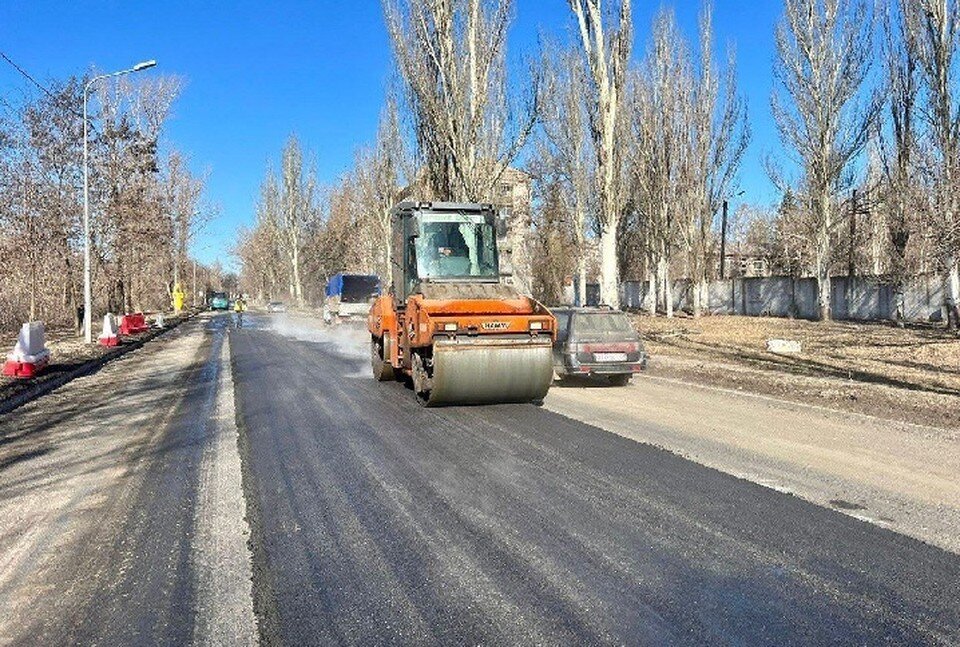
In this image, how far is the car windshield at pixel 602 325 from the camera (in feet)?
41.8

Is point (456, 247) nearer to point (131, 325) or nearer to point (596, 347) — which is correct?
point (596, 347)

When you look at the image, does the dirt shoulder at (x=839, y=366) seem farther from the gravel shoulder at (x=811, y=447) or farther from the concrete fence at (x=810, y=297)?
the concrete fence at (x=810, y=297)

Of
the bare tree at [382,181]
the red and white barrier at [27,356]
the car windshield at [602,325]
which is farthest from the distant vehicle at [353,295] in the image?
the car windshield at [602,325]

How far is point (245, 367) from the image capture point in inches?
627

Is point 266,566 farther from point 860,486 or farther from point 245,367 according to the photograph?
point 245,367

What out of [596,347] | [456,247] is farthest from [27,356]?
[596,347]

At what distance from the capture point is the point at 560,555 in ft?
14.4

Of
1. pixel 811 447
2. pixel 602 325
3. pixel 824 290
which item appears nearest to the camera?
pixel 811 447

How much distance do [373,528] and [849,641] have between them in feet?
9.67

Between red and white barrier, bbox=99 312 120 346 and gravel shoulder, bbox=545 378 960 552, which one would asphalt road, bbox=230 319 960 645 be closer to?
gravel shoulder, bbox=545 378 960 552

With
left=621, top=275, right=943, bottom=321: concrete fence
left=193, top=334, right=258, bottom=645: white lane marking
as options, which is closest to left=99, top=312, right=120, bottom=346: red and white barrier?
left=193, top=334, right=258, bottom=645: white lane marking

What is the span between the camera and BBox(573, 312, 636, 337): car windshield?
12734 millimetres

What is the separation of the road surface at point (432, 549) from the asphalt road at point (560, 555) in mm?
17

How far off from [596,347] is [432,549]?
27.9ft
